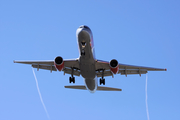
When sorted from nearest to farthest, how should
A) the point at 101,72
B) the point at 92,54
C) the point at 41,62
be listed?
the point at 92,54, the point at 41,62, the point at 101,72

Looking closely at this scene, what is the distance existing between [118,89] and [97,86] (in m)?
2.59

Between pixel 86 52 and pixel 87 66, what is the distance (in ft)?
6.31

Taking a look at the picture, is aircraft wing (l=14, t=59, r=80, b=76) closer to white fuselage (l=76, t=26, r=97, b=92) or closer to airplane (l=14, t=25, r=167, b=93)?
airplane (l=14, t=25, r=167, b=93)

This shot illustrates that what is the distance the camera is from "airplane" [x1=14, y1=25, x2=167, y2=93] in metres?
26.7

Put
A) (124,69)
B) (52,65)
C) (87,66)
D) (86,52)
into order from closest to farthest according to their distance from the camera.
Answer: (86,52) → (87,66) → (52,65) → (124,69)

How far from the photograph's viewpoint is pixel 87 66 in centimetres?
2847

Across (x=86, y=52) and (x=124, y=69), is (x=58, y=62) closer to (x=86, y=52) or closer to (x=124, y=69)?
(x=86, y=52)

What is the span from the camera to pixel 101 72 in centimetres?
3297

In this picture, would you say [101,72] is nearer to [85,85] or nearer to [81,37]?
[85,85]

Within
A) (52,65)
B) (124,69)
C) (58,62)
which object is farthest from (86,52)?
(124,69)

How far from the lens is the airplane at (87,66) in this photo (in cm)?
2670

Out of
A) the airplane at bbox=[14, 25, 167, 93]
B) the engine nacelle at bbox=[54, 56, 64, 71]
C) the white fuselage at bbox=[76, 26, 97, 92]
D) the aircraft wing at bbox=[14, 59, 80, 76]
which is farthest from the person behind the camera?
the aircraft wing at bbox=[14, 59, 80, 76]

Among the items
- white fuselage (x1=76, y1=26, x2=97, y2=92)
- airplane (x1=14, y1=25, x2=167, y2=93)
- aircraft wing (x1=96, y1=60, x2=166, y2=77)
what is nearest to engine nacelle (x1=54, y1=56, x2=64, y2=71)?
airplane (x1=14, y1=25, x2=167, y2=93)

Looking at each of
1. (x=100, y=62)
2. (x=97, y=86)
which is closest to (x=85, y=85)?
(x=97, y=86)
